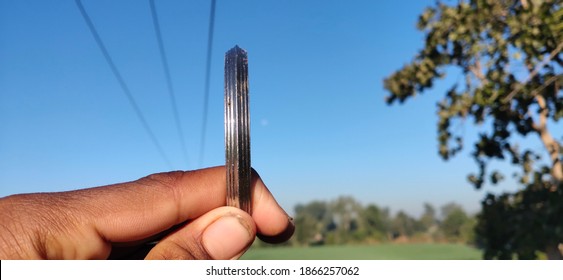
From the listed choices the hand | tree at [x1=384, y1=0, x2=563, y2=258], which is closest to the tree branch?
tree at [x1=384, y1=0, x2=563, y2=258]

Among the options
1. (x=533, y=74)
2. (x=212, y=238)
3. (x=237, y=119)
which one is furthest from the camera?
(x=533, y=74)

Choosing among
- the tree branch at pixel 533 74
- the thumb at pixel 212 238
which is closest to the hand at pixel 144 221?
the thumb at pixel 212 238

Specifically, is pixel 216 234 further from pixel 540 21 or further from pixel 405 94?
pixel 405 94

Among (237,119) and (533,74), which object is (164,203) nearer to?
(237,119)

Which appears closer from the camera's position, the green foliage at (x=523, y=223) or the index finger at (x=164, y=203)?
the index finger at (x=164, y=203)

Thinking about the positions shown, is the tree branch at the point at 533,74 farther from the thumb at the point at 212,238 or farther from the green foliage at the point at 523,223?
the thumb at the point at 212,238

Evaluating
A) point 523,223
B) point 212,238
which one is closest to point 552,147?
point 523,223
